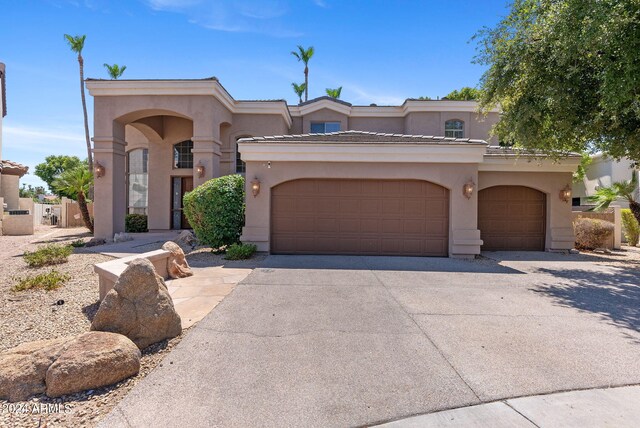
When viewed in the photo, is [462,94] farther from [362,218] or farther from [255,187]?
[255,187]

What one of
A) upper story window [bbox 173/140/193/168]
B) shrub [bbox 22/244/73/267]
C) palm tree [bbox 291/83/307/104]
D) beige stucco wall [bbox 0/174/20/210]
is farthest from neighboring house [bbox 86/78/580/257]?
palm tree [bbox 291/83/307/104]

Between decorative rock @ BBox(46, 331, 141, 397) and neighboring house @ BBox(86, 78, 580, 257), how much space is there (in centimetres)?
737

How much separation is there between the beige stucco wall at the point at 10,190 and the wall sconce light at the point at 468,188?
89.8ft

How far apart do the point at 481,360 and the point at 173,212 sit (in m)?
16.6

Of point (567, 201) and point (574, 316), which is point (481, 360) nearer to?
point (574, 316)

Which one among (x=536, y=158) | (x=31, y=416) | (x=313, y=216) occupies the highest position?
(x=536, y=158)

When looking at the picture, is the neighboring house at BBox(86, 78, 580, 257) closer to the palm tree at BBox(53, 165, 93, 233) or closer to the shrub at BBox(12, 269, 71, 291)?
the palm tree at BBox(53, 165, 93, 233)

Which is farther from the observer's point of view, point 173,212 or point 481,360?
point 173,212

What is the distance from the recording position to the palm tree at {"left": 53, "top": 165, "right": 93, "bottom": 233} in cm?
1709

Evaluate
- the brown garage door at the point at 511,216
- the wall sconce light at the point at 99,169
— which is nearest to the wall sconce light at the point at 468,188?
the brown garage door at the point at 511,216

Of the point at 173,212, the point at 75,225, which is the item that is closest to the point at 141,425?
the point at 173,212

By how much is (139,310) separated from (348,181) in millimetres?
8048

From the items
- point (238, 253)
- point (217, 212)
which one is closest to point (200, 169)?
point (217, 212)

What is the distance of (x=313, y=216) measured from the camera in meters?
11.4
